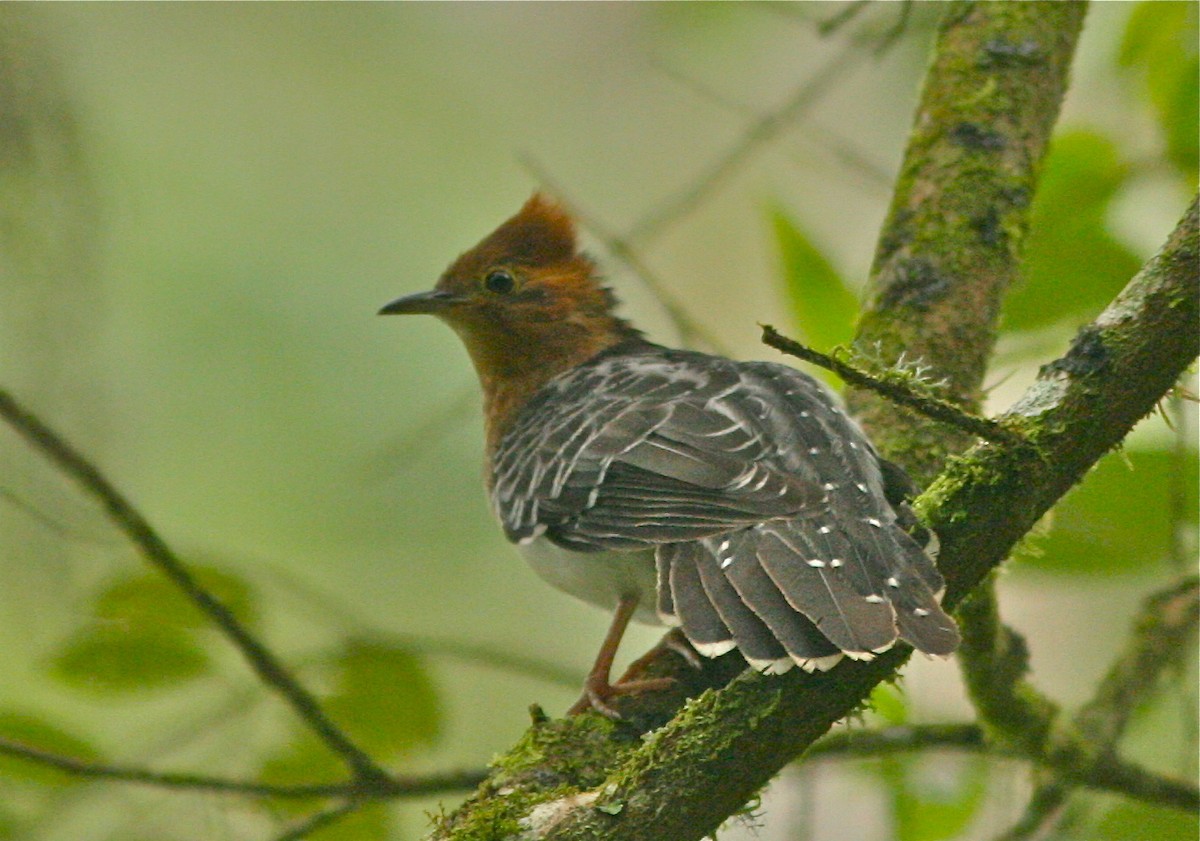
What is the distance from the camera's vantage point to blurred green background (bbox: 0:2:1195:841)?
142 inches

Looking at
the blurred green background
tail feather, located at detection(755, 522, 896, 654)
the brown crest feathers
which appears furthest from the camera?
the brown crest feathers

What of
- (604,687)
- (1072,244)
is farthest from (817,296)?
(604,687)

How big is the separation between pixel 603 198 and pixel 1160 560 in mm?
6925

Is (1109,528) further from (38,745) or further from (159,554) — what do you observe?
(38,745)

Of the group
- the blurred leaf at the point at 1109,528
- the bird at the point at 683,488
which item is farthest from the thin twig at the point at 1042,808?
the bird at the point at 683,488

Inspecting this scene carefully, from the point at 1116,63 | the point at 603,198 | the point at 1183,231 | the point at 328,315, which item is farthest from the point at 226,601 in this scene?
the point at 603,198

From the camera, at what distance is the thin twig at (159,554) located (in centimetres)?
315

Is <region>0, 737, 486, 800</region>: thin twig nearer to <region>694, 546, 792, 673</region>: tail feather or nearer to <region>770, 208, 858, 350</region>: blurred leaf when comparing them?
<region>694, 546, 792, 673</region>: tail feather

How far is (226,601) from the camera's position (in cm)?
372

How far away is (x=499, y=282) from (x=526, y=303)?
0.15m

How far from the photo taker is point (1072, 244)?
3.83 meters

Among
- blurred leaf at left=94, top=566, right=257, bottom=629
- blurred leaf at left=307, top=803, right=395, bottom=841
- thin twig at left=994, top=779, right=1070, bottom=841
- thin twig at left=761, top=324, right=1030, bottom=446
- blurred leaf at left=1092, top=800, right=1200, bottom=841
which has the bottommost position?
blurred leaf at left=1092, top=800, right=1200, bottom=841

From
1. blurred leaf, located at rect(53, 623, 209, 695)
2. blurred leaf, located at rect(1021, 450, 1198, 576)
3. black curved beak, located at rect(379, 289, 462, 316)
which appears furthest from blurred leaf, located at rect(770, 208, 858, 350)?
blurred leaf, located at rect(53, 623, 209, 695)

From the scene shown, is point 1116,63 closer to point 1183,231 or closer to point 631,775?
point 1183,231
